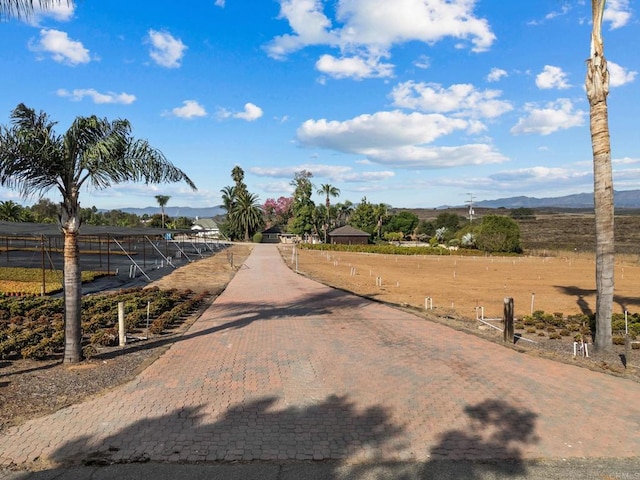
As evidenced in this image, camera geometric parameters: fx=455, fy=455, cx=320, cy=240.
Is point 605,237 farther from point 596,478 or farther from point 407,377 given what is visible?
point 596,478

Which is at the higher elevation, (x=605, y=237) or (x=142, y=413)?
(x=605, y=237)

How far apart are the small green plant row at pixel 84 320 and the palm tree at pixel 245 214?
7119 cm

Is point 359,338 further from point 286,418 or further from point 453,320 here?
point 286,418

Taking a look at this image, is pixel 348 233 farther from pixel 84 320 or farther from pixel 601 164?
pixel 601 164

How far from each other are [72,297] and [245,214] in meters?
82.4

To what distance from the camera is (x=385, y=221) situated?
96.9 m

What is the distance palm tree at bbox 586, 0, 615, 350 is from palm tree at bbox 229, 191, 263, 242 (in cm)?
8148

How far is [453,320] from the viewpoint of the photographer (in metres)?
15.4

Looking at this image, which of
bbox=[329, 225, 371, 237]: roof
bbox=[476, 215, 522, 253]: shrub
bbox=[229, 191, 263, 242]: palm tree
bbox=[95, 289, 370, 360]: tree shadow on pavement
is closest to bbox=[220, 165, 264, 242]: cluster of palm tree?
bbox=[229, 191, 263, 242]: palm tree

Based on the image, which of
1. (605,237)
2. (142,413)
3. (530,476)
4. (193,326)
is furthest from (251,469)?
(605,237)

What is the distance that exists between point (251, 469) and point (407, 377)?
4.39 meters

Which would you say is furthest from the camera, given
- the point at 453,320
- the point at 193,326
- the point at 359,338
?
the point at 453,320

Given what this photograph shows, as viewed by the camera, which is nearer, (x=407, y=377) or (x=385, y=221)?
(x=407, y=377)

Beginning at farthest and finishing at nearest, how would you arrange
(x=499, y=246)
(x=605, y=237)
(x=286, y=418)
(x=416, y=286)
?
1. (x=499, y=246)
2. (x=416, y=286)
3. (x=605, y=237)
4. (x=286, y=418)
